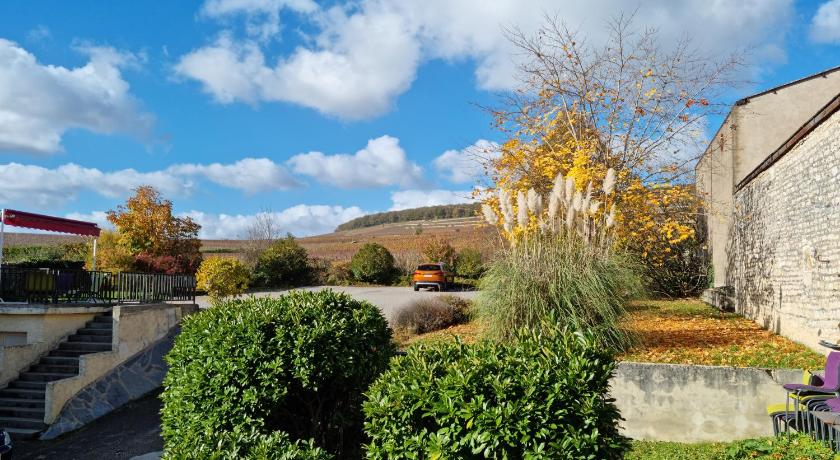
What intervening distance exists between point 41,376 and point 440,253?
770 inches

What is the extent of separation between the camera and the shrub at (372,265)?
93.4ft

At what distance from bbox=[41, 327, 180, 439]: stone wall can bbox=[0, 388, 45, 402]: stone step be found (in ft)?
2.60

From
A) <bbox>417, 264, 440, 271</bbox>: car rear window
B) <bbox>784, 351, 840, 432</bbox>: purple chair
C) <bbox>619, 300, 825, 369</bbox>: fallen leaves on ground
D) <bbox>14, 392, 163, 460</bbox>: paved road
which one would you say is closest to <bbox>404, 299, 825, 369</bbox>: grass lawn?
<bbox>619, 300, 825, 369</bbox>: fallen leaves on ground

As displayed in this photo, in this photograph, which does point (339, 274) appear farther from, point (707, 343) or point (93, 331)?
point (707, 343)

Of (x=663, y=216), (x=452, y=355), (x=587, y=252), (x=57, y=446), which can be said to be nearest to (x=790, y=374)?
(x=587, y=252)

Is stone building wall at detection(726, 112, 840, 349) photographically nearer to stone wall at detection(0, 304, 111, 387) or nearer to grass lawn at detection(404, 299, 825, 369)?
grass lawn at detection(404, 299, 825, 369)

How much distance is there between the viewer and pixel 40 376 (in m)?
12.0

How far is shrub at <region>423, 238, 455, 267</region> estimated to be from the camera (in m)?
29.2

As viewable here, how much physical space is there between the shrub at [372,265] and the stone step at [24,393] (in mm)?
17553

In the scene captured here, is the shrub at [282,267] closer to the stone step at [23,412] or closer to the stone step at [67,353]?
the stone step at [67,353]

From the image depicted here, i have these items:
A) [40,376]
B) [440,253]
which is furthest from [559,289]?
[440,253]

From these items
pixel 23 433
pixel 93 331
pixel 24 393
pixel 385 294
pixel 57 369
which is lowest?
pixel 23 433

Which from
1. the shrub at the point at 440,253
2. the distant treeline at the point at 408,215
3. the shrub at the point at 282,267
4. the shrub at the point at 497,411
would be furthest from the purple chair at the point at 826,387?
the distant treeline at the point at 408,215

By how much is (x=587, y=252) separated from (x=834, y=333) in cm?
388
